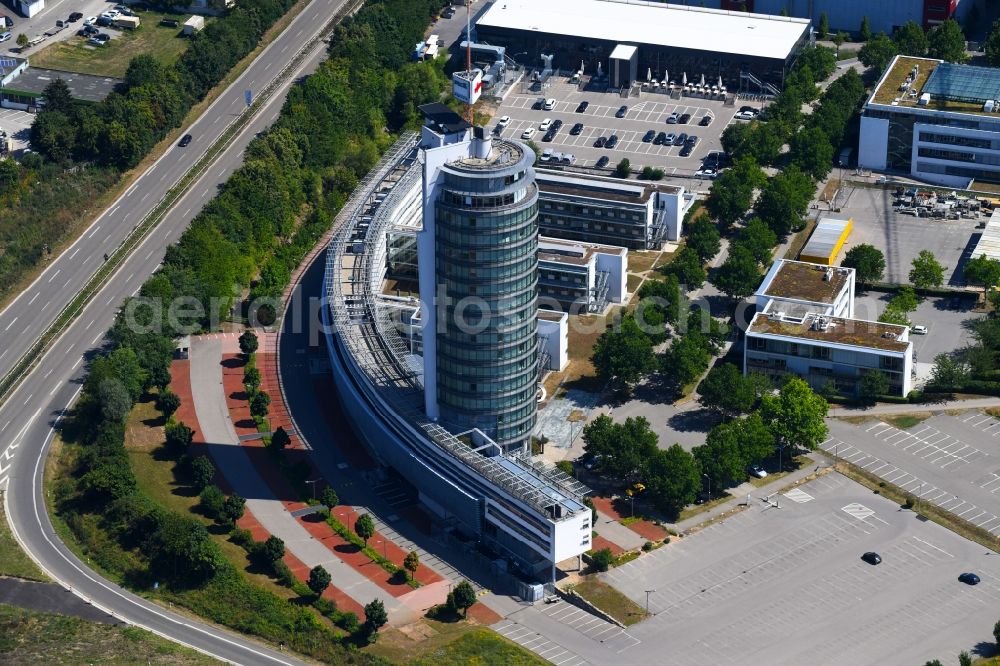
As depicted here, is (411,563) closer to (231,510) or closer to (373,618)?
(373,618)

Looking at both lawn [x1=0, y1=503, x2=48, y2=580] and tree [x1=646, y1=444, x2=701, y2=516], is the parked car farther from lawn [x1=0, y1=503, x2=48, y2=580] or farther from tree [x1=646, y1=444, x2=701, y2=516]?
lawn [x1=0, y1=503, x2=48, y2=580]

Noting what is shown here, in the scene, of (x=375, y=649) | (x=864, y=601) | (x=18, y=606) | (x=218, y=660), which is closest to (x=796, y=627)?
(x=864, y=601)

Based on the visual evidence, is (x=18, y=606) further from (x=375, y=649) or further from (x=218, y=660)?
(x=375, y=649)

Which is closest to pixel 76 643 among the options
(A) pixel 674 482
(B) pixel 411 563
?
(B) pixel 411 563

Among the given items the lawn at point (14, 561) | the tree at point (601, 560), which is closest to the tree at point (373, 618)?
the tree at point (601, 560)

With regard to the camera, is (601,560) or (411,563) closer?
(411,563)

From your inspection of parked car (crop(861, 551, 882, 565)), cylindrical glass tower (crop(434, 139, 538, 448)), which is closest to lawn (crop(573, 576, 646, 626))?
cylindrical glass tower (crop(434, 139, 538, 448))
